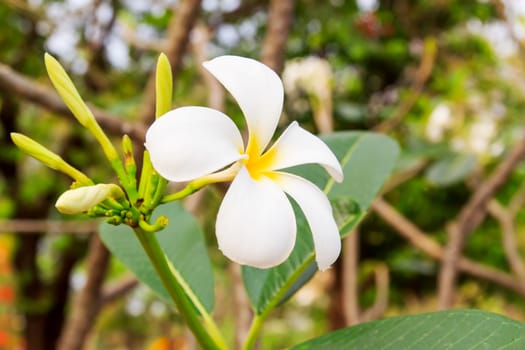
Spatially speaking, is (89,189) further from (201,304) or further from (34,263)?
(34,263)

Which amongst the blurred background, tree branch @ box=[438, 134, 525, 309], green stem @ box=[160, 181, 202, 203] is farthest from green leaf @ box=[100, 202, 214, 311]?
tree branch @ box=[438, 134, 525, 309]

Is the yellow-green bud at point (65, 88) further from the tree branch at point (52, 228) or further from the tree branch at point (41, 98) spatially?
the tree branch at point (52, 228)

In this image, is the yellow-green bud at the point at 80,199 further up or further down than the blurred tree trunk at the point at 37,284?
further up

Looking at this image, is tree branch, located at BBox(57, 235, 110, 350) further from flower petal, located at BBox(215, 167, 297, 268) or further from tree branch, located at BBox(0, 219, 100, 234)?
flower petal, located at BBox(215, 167, 297, 268)

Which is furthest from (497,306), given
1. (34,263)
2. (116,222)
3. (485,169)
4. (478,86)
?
(116,222)

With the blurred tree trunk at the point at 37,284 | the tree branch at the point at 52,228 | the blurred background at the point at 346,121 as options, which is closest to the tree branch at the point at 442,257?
the blurred background at the point at 346,121

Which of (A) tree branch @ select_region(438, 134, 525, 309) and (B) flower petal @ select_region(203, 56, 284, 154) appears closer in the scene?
(B) flower petal @ select_region(203, 56, 284, 154)
